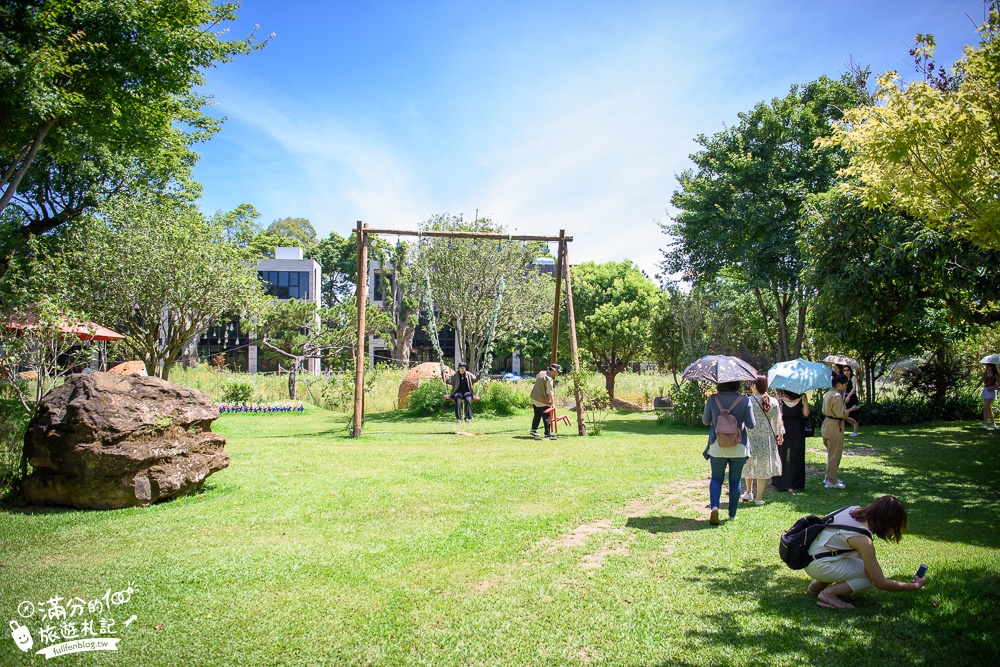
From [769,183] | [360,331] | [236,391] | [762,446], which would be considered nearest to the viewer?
[762,446]

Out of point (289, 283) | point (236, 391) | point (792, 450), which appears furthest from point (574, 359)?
point (289, 283)

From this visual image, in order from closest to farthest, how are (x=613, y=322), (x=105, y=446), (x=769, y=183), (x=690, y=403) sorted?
1. (x=105, y=446)
2. (x=690, y=403)
3. (x=769, y=183)
4. (x=613, y=322)

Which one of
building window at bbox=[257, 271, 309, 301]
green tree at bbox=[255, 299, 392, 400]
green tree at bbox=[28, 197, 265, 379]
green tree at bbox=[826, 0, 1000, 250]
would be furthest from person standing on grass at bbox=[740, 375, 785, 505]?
building window at bbox=[257, 271, 309, 301]

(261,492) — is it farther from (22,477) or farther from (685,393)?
(685,393)

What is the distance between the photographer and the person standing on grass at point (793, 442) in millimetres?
8008

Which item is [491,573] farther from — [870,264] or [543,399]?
[870,264]

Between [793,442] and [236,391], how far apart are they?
18.1m

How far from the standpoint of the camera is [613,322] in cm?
2994

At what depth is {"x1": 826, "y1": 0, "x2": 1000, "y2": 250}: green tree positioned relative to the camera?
4793mm

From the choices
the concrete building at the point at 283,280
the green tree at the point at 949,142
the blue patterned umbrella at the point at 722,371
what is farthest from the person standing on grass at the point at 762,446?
the concrete building at the point at 283,280

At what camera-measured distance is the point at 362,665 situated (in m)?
3.51

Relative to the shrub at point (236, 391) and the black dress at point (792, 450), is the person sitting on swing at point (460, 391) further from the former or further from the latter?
the black dress at point (792, 450)

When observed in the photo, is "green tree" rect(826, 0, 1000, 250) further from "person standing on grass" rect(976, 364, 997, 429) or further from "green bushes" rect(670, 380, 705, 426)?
"person standing on grass" rect(976, 364, 997, 429)

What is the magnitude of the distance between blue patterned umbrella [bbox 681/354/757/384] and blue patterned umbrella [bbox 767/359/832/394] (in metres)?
1.04
